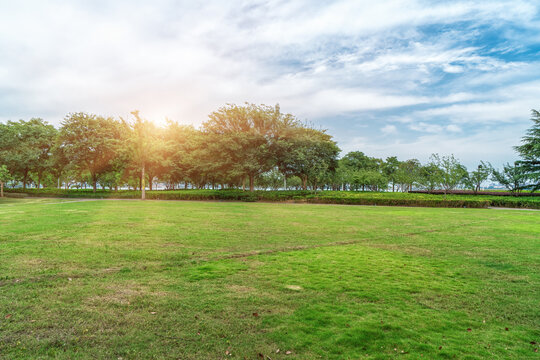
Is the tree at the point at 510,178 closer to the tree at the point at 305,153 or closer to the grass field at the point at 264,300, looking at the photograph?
the tree at the point at 305,153

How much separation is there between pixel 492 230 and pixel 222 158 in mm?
26823

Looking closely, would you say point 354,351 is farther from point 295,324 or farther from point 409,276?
point 409,276

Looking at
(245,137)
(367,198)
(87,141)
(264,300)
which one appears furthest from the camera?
(87,141)

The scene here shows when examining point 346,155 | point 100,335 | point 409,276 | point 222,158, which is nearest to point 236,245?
point 409,276

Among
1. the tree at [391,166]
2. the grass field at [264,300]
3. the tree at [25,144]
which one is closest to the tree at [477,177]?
the tree at [391,166]

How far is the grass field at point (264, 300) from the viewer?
11.3ft

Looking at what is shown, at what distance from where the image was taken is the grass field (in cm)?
343

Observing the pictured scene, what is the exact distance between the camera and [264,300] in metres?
4.66

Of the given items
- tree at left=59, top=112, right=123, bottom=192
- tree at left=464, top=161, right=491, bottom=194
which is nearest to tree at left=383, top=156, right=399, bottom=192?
tree at left=464, top=161, right=491, bottom=194

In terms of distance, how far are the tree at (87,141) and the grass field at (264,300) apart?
34546 mm

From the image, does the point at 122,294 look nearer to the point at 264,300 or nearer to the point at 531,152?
the point at 264,300

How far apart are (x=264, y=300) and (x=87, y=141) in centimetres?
4294

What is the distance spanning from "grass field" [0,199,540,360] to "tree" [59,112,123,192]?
34.5 meters

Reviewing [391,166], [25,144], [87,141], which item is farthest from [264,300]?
[391,166]
